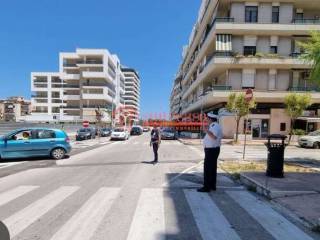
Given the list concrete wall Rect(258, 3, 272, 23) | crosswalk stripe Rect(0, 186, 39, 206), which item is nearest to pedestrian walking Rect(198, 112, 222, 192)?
crosswalk stripe Rect(0, 186, 39, 206)

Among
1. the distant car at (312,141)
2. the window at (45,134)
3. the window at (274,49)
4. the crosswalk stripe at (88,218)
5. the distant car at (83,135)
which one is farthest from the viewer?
the distant car at (83,135)

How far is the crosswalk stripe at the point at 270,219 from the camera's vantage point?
16.1ft

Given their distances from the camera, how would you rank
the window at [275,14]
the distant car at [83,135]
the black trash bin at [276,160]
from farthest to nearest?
1. the distant car at [83,135]
2. the window at [275,14]
3. the black trash bin at [276,160]

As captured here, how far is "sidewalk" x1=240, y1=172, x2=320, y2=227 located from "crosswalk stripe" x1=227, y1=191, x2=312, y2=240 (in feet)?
1.17

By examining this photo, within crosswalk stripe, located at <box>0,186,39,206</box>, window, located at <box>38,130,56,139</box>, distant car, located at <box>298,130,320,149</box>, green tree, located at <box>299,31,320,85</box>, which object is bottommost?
crosswalk stripe, located at <box>0,186,39,206</box>

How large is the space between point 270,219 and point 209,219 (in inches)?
44.9

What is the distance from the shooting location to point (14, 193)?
24.9 feet

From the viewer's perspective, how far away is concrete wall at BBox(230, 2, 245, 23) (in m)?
35.3

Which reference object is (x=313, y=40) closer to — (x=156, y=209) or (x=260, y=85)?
(x=156, y=209)

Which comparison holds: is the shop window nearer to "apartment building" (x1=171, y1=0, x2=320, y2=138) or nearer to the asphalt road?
"apartment building" (x1=171, y1=0, x2=320, y2=138)

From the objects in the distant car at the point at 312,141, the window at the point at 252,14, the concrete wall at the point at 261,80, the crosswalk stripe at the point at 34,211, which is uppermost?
the window at the point at 252,14

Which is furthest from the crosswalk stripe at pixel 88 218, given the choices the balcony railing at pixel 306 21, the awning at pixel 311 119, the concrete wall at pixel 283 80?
the balcony railing at pixel 306 21

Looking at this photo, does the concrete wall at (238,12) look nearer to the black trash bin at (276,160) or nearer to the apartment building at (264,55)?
the apartment building at (264,55)

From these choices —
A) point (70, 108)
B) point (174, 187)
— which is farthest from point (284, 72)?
point (70, 108)
